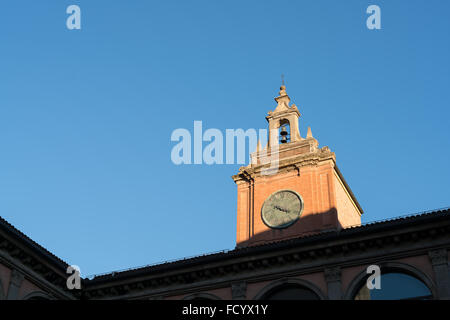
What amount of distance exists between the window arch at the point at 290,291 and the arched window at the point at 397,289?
6.07 ft

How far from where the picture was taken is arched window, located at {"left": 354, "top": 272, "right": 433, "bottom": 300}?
2412 centimetres

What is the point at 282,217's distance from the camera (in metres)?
34.9

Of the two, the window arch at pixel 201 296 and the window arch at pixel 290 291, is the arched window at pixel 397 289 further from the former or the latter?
the window arch at pixel 201 296

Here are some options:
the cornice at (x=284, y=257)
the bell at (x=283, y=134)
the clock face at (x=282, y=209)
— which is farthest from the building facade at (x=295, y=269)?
the bell at (x=283, y=134)

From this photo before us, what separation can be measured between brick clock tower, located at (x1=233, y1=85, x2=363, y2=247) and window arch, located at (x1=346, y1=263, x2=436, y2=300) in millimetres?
8151

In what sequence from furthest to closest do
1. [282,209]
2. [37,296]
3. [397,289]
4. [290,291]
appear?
[282,209], [37,296], [290,291], [397,289]

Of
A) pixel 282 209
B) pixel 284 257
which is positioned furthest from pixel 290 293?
pixel 282 209

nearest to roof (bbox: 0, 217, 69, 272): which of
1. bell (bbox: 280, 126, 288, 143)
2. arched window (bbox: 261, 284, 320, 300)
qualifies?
arched window (bbox: 261, 284, 320, 300)

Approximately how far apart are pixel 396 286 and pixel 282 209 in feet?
37.3

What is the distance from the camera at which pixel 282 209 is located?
35.2 metres

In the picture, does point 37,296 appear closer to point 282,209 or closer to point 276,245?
point 276,245

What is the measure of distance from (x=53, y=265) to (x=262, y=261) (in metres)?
8.90
